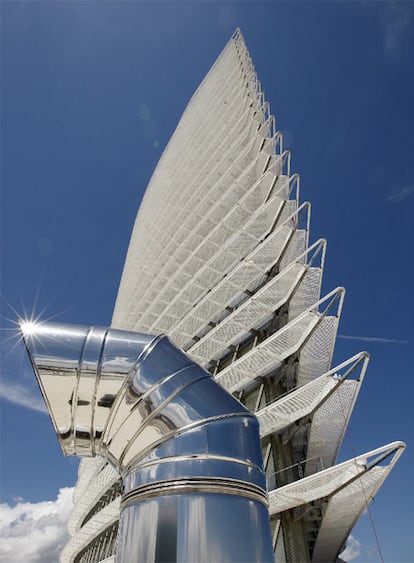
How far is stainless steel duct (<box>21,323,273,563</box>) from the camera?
1972mm

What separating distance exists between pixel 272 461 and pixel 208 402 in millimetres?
9115

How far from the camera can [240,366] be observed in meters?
11.2

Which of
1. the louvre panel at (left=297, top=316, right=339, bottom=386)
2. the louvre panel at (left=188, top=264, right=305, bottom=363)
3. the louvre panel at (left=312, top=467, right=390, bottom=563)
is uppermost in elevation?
the louvre panel at (left=188, top=264, right=305, bottom=363)

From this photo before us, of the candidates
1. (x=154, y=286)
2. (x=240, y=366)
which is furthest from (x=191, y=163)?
(x=240, y=366)

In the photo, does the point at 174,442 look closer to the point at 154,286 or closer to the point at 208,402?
the point at 208,402

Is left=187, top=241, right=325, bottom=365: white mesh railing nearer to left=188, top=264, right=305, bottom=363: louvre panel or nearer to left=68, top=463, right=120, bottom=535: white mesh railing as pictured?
left=188, top=264, right=305, bottom=363: louvre panel

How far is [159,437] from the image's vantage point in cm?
235

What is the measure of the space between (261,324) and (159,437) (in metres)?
11.8

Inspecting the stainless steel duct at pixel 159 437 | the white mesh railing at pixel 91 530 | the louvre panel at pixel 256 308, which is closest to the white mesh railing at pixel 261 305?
the louvre panel at pixel 256 308

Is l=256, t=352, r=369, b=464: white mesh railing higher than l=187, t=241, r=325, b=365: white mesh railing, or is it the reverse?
l=187, t=241, r=325, b=365: white mesh railing

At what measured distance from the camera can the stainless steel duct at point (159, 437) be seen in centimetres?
197

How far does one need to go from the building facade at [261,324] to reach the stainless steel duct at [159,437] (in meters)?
5.76

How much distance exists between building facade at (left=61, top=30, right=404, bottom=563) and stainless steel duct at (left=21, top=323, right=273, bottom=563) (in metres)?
5.76

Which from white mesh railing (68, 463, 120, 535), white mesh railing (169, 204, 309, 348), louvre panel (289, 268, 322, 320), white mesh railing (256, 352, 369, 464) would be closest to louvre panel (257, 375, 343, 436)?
white mesh railing (256, 352, 369, 464)
